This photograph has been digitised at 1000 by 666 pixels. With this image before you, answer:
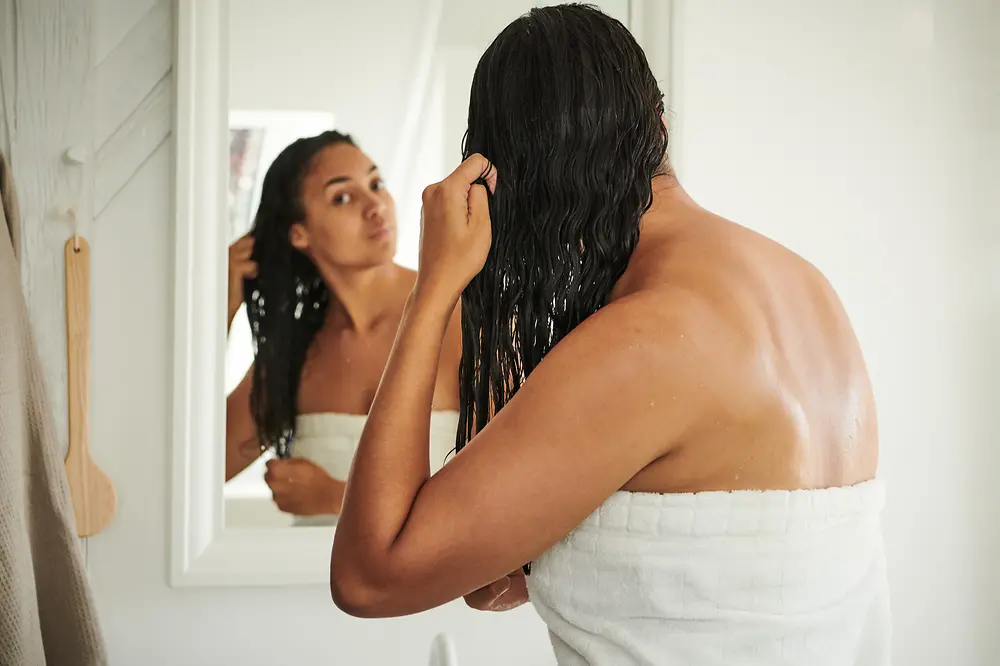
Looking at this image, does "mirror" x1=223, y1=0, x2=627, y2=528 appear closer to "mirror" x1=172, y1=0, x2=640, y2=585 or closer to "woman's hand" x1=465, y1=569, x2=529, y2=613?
"mirror" x1=172, y1=0, x2=640, y2=585

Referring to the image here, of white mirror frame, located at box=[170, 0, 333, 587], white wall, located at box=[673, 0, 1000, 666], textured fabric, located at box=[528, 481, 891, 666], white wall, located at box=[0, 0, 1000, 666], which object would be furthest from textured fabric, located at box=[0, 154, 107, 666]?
white wall, located at box=[673, 0, 1000, 666]

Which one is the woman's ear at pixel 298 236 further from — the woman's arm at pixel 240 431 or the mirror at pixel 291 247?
the woman's arm at pixel 240 431

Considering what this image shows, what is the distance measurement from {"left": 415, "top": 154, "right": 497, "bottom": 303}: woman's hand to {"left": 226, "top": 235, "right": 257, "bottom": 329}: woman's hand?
0.60 m

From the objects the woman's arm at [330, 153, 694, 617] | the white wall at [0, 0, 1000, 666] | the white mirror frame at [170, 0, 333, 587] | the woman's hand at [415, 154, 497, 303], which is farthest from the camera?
the white wall at [0, 0, 1000, 666]

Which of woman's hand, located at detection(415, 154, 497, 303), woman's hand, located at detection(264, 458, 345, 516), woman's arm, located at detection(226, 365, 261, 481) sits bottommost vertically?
woman's hand, located at detection(264, 458, 345, 516)

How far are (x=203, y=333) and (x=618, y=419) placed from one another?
79cm

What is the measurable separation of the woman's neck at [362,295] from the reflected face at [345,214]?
1cm

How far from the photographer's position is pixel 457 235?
0.68 meters

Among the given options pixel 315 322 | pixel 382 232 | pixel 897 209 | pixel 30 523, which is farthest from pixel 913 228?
pixel 30 523

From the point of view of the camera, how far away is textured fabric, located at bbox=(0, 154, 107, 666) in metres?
0.86

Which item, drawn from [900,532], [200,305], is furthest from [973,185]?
[200,305]

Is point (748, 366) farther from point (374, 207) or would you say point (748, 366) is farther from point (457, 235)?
point (374, 207)

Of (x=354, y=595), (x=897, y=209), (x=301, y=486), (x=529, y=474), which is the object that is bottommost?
(x=301, y=486)

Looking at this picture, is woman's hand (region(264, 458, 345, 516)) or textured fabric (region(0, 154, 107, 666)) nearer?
textured fabric (region(0, 154, 107, 666))
